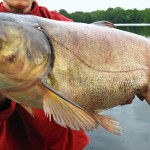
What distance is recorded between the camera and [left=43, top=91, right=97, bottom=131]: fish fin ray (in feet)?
4.76

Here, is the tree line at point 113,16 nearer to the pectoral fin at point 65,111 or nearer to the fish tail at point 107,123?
the fish tail at point 107,123

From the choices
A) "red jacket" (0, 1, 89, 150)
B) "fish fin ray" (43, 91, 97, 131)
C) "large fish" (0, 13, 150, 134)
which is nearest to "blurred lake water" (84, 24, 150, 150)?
"red jacket" (0, 1, 89, 150)

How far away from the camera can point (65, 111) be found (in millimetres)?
1478

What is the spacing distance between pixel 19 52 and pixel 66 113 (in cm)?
51

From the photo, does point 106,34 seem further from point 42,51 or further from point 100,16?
point 100,16

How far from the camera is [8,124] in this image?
291cm

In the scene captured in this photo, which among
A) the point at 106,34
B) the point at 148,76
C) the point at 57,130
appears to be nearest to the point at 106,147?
the point at 57,130

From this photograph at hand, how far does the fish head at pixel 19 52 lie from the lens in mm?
1373

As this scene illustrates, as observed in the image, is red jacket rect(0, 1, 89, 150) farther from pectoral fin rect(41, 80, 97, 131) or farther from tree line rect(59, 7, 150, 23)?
tree line rect(59, 7, 150, 23)

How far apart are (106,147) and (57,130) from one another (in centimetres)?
385

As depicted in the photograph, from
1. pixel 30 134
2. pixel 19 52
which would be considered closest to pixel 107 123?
pixel 19 52

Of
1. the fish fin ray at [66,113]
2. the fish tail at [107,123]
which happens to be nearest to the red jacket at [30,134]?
the fish tail at [107,123]

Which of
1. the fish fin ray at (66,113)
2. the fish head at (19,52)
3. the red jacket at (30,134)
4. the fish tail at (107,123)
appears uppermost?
the fish head at (19,52)

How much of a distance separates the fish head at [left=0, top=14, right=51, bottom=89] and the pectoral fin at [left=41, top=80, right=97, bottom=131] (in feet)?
0.45
